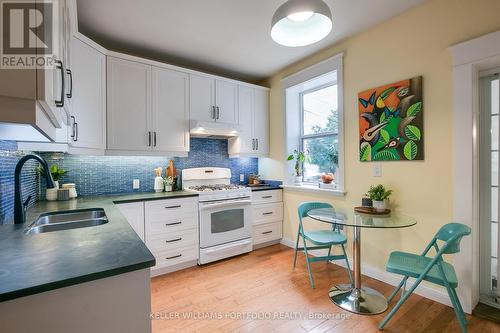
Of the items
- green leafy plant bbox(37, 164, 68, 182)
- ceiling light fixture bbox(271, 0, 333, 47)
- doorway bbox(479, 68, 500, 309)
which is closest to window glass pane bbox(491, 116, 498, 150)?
doorway bbox(479, 68, 500, 309)

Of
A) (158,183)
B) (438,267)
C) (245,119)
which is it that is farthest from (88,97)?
(438,267)

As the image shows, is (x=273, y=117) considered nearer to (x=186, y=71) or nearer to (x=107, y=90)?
(x=186, y=71)

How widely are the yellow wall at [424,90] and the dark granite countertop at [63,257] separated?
2.32m

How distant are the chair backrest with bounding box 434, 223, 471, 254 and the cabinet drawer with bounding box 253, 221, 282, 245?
207cm

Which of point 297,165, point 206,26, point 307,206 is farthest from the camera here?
point 297,165

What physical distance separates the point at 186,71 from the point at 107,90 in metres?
0.97

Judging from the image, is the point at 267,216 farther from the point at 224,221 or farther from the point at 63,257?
the point at 63,257

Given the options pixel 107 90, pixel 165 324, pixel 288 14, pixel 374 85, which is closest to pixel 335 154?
pixel 374 85

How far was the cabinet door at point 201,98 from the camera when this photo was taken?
10.3 feet

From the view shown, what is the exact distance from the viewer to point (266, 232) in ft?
11.6

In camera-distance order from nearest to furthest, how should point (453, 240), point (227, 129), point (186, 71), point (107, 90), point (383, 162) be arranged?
point (453, 240) < point (383, 162) < point (107, 90) < point (186, 71) < point (227, 129)

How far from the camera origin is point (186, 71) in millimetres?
3074

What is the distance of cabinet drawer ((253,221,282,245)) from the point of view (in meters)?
3.44

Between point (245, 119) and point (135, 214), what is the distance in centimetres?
203
